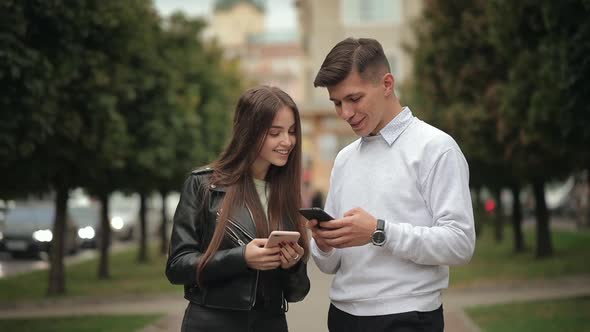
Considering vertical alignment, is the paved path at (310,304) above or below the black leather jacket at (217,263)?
below

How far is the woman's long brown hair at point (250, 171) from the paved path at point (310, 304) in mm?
8619

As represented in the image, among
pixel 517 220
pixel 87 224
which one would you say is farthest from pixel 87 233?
pixel 517 220

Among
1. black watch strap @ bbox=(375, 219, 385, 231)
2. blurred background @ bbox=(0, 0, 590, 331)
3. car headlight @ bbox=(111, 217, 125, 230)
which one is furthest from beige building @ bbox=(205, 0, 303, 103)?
black watch strap @ bbox=(375, 219, 385, 231)

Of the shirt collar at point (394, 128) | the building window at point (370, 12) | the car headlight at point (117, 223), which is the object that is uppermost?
the building window at point (370, 12)

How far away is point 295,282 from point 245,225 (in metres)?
0.33

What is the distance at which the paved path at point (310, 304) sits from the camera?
14.0m

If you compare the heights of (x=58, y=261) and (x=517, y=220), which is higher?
(x=58, y=261)

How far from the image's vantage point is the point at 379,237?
4.16 m

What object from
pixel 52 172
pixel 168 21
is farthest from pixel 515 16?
pixel 168 21

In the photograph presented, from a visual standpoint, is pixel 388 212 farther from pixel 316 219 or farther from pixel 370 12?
pixel 370 12

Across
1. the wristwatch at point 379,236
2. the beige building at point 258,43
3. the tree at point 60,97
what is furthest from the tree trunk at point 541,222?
the beige building at point 258,43

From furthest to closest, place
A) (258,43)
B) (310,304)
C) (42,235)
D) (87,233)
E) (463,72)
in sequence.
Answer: (258,43), (87,233), (42,235), (463,72), (310,304)

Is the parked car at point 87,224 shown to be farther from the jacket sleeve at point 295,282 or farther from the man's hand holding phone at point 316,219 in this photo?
the man's hand holding phone at point 316,219

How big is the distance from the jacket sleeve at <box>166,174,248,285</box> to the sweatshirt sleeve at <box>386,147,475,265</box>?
0.68 m
